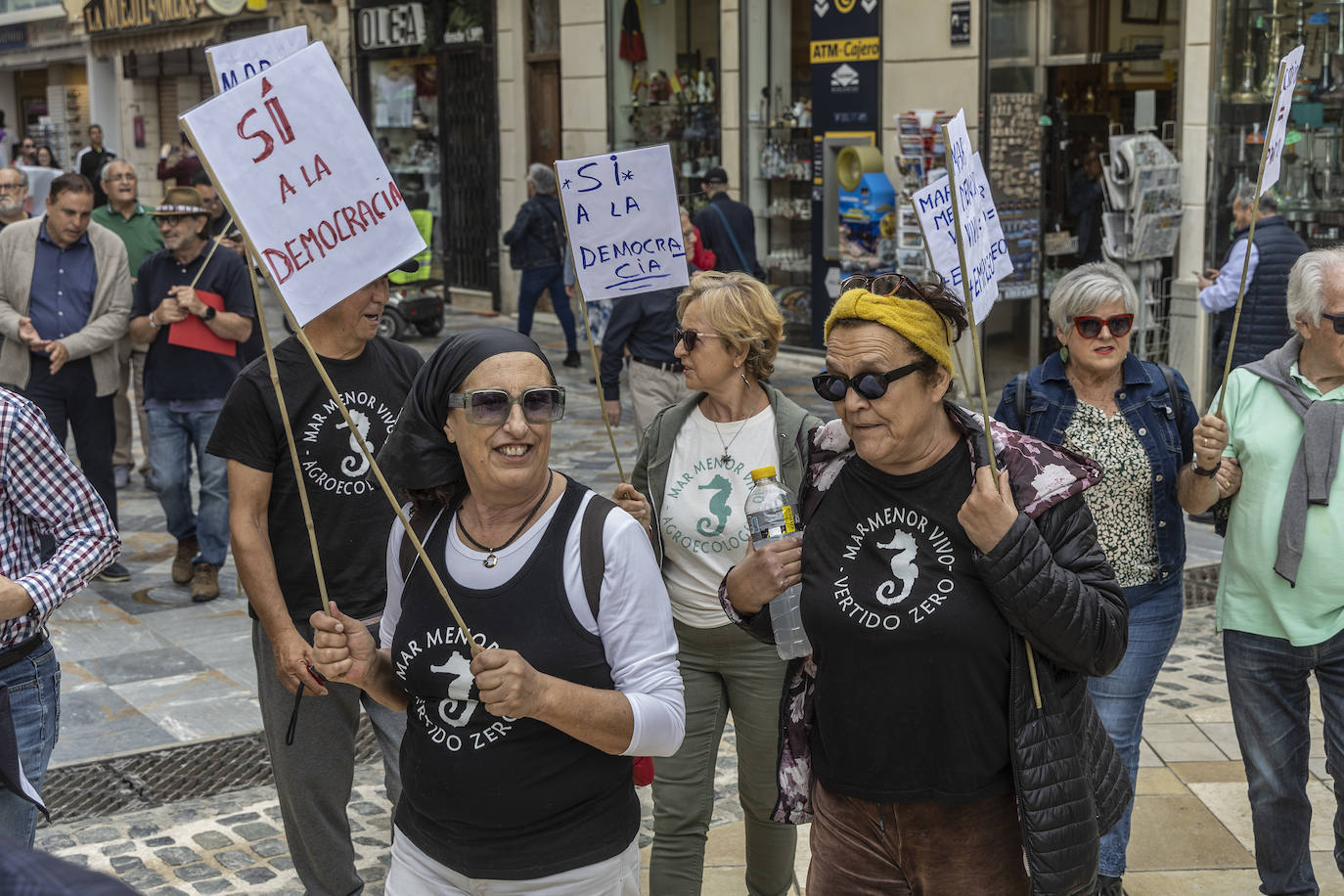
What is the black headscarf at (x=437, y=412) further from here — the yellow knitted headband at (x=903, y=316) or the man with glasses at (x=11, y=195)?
the man with glasses at (x=11, y=195)

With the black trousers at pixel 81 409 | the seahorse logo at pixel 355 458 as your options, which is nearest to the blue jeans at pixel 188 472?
the black trousers at pixel 81 409

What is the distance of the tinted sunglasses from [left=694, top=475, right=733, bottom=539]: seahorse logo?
1.42m

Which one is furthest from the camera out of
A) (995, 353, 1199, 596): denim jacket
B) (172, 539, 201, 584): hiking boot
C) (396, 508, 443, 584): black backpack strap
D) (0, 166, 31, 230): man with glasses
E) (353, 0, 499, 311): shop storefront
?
(353, 0, 499, 311): shop storefront

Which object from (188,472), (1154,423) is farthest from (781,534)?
(188,472)

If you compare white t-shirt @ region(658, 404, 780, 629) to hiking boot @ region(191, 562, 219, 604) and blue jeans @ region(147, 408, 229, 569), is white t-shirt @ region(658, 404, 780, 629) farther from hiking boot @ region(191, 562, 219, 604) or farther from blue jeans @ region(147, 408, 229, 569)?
hiking boot @ region(191, 562, 219, 604)

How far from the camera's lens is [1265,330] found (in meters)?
9.00

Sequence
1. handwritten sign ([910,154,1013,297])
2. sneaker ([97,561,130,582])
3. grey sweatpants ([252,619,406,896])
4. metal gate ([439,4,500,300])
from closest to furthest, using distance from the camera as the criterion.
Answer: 1. grey sweatpants ([252,619,406,896])
2. handwritten sign ([910,154,1013,297])
3. sneaker ([97,561,130,582])
4. metal gate ([439,4,500,300])

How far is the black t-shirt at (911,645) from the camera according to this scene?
9.95 feet

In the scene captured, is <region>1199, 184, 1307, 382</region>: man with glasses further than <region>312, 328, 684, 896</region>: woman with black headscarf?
Yes

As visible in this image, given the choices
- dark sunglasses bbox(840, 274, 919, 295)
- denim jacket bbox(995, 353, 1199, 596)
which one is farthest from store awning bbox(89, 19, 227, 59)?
dark sunglasses bbox(840, 274, 919, 295)

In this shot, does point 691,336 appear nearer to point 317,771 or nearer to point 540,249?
point 317,771

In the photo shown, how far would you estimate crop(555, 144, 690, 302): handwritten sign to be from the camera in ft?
16.6

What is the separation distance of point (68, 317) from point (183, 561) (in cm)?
145

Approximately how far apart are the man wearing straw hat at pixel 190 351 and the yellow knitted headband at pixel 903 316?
5.45 meters
